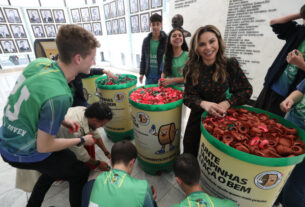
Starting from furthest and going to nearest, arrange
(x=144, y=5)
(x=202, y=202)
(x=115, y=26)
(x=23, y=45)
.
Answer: (x=23, y=45), (x=115, y=26), (x=144, y=5), (x=202, y=202)

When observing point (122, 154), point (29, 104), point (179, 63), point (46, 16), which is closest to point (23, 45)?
point (46, 16)

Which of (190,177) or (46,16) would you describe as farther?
(46,16)

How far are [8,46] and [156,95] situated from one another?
1015 centimetres

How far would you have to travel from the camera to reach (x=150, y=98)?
1.84 m

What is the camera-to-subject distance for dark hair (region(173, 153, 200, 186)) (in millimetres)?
1156

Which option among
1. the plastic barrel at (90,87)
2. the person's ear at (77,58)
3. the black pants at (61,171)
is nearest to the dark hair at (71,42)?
the person's ear at (77,58)

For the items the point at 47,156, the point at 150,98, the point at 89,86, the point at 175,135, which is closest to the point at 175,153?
the point at 175,135

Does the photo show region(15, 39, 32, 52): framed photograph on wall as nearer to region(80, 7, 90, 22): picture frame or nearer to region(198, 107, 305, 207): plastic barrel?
region(80, 7, 90, 22): picture frame

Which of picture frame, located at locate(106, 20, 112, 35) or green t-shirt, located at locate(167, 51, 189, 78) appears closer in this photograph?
green t-shirt, located at locate(167, 51, 189, 78)

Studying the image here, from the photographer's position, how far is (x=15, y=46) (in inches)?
319

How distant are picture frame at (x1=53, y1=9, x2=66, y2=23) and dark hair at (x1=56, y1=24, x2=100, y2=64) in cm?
997

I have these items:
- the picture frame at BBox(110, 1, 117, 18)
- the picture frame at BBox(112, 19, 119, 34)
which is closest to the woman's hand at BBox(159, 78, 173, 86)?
the picture frame at BBox(112, 19, 119, 34)

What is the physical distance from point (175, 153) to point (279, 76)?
1496 mm

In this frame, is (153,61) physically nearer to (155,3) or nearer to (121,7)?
(155,3)
